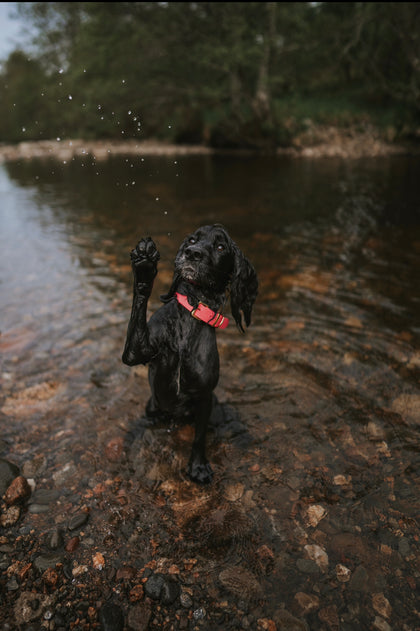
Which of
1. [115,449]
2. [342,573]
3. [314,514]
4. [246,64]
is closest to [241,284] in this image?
[314,514]

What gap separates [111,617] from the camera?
233 cm

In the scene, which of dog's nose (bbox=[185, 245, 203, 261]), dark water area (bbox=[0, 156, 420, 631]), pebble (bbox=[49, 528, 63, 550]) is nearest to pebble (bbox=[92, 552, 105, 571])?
dark water area (bbox=[0, 156, 420, 631])

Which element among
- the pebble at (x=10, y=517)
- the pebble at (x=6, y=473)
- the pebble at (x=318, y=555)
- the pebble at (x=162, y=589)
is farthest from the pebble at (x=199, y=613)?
the pebble at (x=6, y=473)

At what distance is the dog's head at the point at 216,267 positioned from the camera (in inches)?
110

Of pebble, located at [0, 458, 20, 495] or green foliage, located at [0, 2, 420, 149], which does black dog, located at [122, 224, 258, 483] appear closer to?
pebble, located at [0, 458, 20, 495]

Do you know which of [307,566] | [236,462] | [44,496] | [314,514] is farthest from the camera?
[236,462]

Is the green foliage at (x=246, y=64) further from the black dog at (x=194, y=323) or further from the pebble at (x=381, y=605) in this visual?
the pebble at (x=381, y=605)

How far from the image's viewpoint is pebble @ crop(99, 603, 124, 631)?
7.50ft

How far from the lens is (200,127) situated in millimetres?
32688

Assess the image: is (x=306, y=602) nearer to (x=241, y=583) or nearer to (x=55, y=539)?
(x=241, y=583)

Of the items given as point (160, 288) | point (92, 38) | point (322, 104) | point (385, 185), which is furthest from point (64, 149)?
point (160, 288)

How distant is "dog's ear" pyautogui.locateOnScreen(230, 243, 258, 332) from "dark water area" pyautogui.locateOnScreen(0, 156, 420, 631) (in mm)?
1456

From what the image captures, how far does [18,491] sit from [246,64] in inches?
1135

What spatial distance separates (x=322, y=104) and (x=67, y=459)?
3242 centimetres
